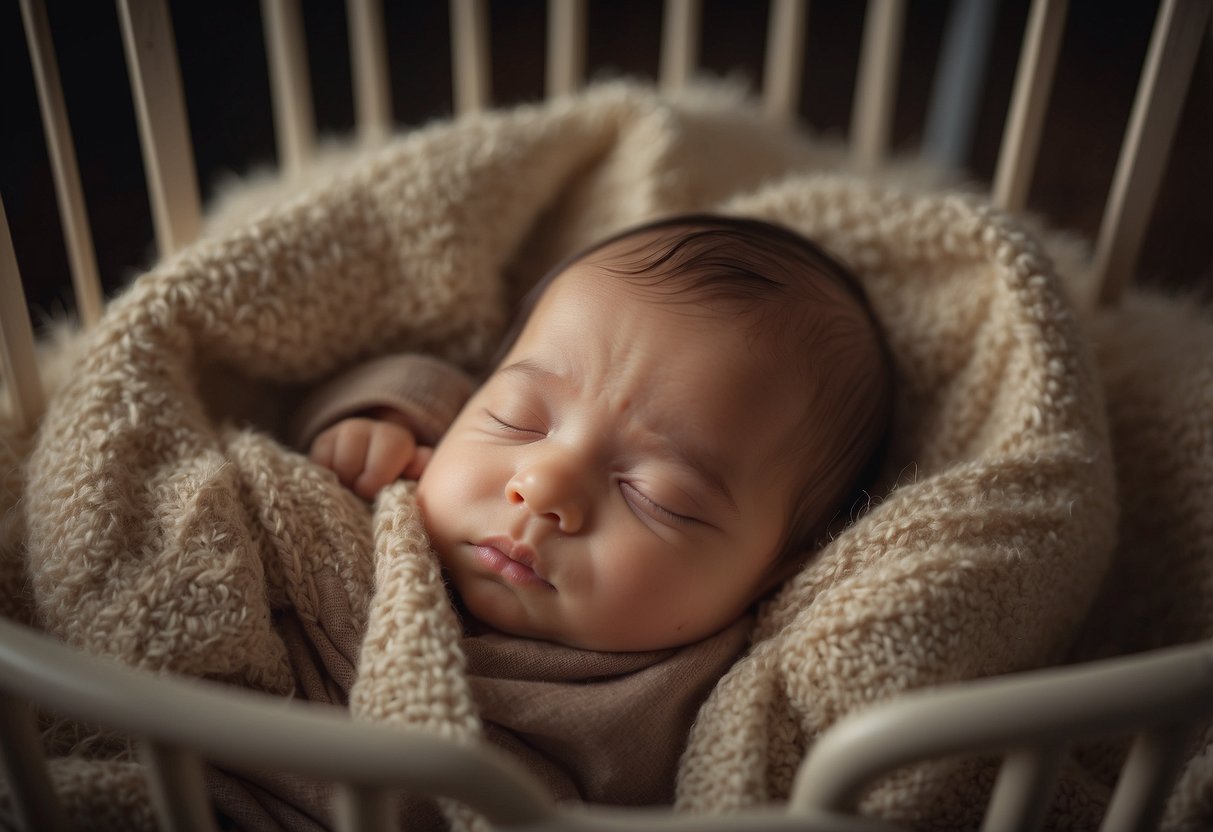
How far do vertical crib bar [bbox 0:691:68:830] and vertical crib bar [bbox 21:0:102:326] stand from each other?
53cm

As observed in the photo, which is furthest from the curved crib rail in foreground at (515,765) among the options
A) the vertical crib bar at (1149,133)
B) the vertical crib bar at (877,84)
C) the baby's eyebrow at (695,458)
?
the vertical crib bar at (877,84)

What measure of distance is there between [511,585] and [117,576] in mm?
298

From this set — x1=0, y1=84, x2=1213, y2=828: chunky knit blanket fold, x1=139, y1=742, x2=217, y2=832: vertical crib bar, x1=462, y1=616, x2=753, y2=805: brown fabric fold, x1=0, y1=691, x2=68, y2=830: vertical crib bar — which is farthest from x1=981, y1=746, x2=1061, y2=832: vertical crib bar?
x1=0, y1=691, x2=68, y2=830: vertical crib bar

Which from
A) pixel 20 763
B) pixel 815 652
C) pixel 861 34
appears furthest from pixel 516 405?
pixel 861 34

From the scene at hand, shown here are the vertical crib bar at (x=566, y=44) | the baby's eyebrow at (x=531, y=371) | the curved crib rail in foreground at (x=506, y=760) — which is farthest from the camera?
the vertical crib bar at (x=566, y=44)

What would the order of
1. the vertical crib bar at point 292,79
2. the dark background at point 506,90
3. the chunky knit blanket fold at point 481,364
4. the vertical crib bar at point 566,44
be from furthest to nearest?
the dark background at point 506,90 → the vertical crib bar at point 566,44 → the vertical crib bar at point 292,79 → the chunky knit blanket fold at point 481,364

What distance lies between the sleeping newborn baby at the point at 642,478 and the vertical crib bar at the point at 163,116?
31 cm

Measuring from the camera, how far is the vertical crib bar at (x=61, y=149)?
87 centimetres

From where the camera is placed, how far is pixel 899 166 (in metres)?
1.39

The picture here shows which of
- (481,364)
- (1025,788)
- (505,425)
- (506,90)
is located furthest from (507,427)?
(506,90)

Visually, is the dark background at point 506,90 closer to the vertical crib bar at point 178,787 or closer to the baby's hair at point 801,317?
the baby's hair at point 801,317

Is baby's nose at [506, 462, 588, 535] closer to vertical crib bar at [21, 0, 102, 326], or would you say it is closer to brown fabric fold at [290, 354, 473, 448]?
brown fabric fold at [290, 354, 473, 448]

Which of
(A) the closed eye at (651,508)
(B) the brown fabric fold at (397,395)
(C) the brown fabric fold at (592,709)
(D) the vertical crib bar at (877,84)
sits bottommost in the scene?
(C) the brown fabric fold at (592,709)

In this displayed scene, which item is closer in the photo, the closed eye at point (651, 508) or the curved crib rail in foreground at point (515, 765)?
the curved crib rail in foreground at point (515, 765)
